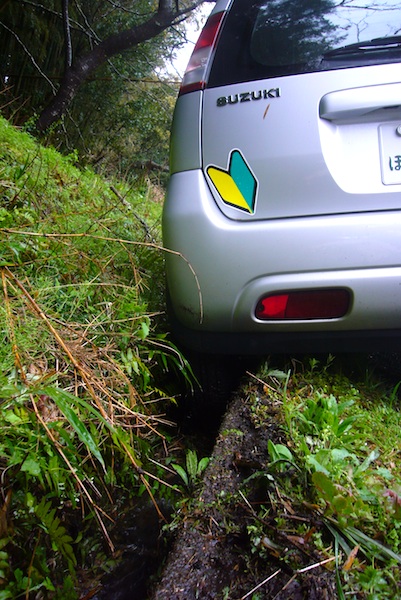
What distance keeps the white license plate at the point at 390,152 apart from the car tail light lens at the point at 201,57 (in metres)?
0.62

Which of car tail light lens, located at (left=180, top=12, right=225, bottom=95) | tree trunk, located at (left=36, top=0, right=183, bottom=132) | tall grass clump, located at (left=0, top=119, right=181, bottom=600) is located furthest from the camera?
tree trunk, located at (left=36, top=0, right=183, bottom=132)

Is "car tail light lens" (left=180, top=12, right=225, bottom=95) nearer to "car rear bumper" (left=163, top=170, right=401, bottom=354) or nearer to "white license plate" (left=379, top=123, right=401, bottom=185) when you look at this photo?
"car rear bumper" (left=163, top=170, right=401, bottom=354)

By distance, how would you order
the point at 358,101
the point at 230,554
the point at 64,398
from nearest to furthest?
the point at 230,554, the point at 64,398, the point at 358,101

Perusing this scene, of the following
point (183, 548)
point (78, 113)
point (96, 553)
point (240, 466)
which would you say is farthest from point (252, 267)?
point (78, 113)

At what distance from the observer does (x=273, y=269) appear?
1.28m

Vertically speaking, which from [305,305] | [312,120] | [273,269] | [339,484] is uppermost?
[312,120]

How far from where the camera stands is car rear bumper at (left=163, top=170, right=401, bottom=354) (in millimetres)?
1249

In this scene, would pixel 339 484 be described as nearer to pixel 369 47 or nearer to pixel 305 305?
pixel 305 305

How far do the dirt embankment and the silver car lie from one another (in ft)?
1.29

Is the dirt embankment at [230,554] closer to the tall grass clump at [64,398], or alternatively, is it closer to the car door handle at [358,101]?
the tall grass clump at [64,398]

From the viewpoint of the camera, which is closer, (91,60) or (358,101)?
(358,101)

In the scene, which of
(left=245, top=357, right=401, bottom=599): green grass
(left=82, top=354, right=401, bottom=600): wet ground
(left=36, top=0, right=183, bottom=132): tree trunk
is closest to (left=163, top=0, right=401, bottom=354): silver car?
(left=245, top=357, right=401, bottom=599): green grass

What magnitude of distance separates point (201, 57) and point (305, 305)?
0.96 meters

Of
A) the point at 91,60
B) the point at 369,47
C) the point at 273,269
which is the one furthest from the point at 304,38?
the point at 91,60
